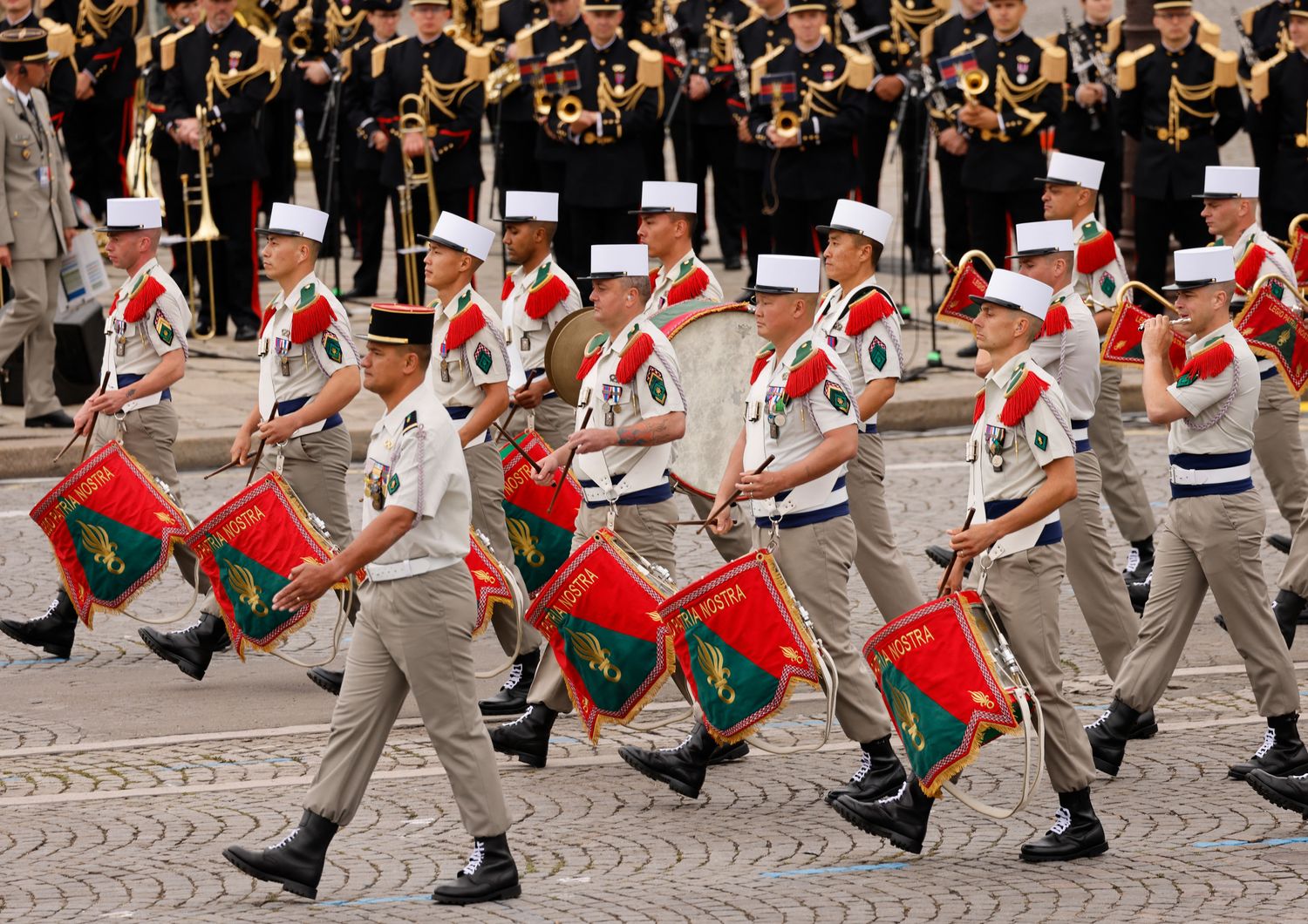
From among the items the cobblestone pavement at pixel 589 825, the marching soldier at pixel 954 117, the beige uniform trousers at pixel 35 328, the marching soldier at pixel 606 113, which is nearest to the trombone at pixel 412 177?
the marching soldier at pixel 606 113

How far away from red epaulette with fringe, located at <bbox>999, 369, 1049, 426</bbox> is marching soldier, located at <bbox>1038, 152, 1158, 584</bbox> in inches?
110

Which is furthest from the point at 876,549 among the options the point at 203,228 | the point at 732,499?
the point at 203,228

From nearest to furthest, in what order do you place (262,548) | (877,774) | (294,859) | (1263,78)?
(294,859) → (877,774) → (262,548) → (1263,78)

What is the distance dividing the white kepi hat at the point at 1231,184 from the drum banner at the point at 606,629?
386 cm

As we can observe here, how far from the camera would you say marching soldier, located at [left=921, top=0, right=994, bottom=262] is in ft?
58.6

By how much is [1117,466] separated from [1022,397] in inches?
153

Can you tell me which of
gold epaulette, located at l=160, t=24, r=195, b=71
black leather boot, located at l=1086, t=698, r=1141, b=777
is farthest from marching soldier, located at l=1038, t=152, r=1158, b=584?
gold epaulette, located at l=160, t=24, r=195, b=71

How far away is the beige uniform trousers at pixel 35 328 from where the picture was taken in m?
15.1

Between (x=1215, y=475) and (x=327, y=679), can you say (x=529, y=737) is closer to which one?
(x=327, y=679)

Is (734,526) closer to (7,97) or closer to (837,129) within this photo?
(7,97)

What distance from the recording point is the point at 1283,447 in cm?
1140

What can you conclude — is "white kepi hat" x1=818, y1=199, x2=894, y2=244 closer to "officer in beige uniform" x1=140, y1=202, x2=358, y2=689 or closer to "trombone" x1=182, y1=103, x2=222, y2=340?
"officer in beige uniform" x1=140, y1=202, x2=358, y2=689

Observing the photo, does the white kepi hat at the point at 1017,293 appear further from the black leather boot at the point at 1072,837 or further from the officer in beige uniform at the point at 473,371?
the officer in beige uniform at the point at 473,371

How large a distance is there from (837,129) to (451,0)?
17.4 feet
